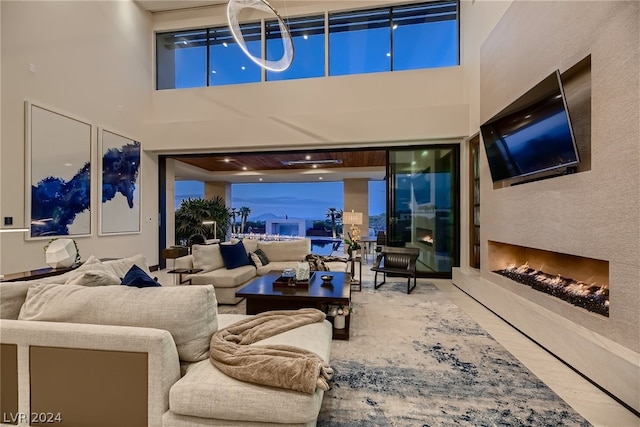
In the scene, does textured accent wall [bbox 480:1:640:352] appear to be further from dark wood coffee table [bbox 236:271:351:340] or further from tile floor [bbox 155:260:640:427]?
dark wood coffee table [bbox 236:271:351:340]

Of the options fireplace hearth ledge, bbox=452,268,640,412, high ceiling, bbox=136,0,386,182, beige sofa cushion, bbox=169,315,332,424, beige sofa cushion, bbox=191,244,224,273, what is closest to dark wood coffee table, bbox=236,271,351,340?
beige sofa cushion, bbox=191,244,224,273

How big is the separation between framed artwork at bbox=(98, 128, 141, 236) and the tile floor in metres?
6.19

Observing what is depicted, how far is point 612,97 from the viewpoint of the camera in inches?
86.8

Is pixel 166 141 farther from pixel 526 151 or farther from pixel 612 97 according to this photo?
pixel 612 97

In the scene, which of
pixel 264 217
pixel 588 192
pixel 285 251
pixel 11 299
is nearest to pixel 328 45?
pixel 285 251

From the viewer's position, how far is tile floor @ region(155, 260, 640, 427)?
191 centimetres

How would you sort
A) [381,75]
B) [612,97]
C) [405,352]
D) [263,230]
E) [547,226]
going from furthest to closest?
[263,230], [381,75], [547,226], [405,352], [612,97]

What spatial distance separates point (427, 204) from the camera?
19.4 feet

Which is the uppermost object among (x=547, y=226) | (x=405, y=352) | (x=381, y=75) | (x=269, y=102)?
(x=381, y=75)

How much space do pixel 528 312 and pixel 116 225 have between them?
6594mm

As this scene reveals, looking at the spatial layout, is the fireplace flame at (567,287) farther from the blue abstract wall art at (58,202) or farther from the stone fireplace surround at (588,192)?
the blue abstract wall art at (58,202)

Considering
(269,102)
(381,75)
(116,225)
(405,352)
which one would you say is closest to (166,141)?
(116,225)

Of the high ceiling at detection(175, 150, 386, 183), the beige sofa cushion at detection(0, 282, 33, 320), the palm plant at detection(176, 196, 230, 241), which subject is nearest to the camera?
the beige sofa cushion at detection(0, 282, 33, 320)

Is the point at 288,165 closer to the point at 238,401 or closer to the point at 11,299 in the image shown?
the point at 11,299
